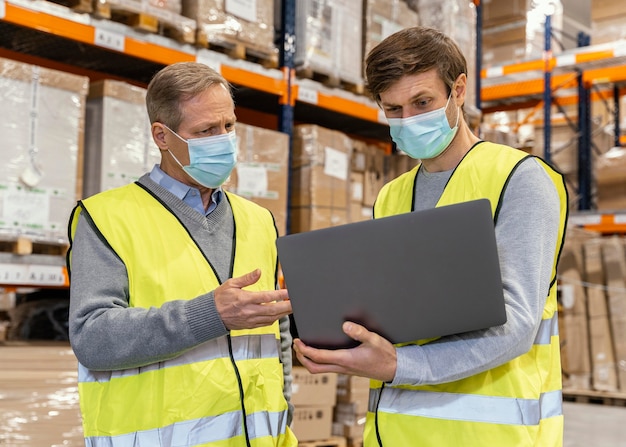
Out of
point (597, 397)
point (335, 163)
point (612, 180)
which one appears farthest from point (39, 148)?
point (612, 180)

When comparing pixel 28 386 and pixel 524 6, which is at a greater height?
pixel 524 6

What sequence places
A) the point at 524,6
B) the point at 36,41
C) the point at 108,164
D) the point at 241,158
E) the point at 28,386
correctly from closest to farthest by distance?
1. the point at 28,386
2. the point at 108,164
3. the point at 36,41
4. the point at 241,158
5. the point at 524,6

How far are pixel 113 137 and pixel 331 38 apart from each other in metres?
1.80

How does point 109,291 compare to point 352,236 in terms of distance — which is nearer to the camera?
point 352,236

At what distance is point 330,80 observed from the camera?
4.73 meters

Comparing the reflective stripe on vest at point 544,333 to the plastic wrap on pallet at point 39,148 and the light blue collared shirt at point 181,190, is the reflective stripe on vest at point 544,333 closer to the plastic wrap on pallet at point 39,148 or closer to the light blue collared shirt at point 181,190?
the light blue collared shirt at point 181,190

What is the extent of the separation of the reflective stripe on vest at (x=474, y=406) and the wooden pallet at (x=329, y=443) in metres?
2.67

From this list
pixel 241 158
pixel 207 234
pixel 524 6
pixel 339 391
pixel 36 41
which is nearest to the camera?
pixel 207 234

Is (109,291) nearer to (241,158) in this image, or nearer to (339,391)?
(241,158)

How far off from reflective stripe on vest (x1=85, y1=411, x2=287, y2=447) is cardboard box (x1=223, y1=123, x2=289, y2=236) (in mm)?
2124

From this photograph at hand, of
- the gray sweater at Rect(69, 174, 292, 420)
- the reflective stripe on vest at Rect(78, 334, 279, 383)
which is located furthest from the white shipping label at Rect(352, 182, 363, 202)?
the gray sweater at Rect(69, 174, 292, 420)

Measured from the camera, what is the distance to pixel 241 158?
4090 mm

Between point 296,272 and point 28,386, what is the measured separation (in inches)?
80.4

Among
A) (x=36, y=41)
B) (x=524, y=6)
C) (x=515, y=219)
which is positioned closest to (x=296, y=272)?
(x=515, y=219)
